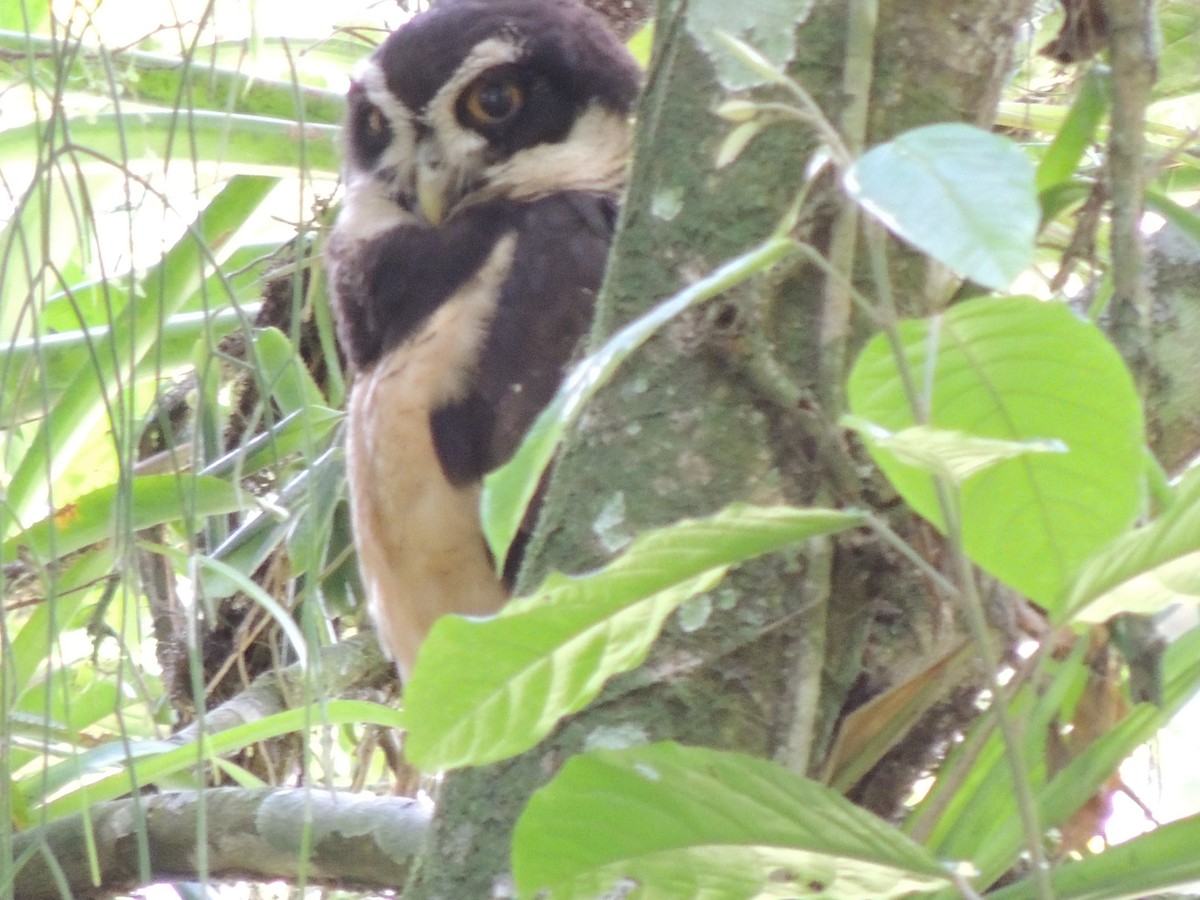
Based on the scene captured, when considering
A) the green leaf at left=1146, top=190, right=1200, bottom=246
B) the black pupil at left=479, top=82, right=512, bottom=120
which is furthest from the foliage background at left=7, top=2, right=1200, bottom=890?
the black pupil at left=479, top=82, right=512, bottom=120

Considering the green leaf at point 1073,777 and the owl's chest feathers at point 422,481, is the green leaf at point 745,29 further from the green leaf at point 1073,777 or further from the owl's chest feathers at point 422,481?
the owl's chest feathers at point 422,481

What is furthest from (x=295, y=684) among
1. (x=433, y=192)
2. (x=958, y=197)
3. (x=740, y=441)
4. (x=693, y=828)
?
(x=958, y=197)

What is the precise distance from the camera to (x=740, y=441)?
83cm

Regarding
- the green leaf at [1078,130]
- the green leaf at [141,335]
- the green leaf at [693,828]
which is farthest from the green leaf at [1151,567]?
the green leaf at [141,335]

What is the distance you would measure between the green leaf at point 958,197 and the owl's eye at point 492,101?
4.60 feet

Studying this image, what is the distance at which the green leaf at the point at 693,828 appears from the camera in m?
0.63

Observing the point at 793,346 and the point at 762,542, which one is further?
the point at 793,346

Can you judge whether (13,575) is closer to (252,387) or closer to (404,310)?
(252,387)

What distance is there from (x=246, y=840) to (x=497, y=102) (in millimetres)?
973

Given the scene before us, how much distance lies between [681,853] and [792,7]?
53 centimetres

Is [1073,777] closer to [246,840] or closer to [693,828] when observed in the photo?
[693,828]

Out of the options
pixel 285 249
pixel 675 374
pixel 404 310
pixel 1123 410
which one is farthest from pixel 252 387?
pixel 1123 410

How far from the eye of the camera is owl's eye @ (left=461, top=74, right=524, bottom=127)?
1822mm

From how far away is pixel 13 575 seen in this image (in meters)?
1.73
